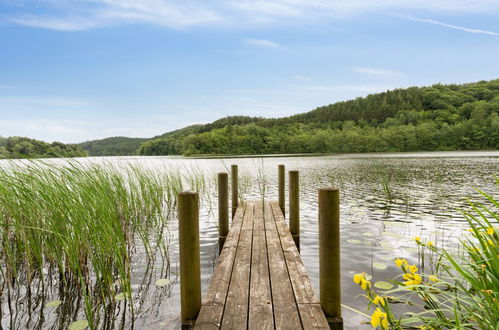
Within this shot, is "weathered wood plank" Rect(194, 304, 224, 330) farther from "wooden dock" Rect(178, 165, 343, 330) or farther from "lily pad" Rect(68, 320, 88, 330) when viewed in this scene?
"lily pad" Rect(68, 320, 88, 330)

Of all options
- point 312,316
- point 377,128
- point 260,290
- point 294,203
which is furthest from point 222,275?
point 377,128

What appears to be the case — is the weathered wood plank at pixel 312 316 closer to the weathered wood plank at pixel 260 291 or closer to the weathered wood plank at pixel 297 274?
the weathered wood plank at pixel 297 274

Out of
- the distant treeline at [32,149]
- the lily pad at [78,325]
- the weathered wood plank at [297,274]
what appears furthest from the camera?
the distant treeline at [32,149]

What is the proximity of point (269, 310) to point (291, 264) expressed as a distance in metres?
1.01

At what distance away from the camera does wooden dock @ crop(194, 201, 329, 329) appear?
7.22ft

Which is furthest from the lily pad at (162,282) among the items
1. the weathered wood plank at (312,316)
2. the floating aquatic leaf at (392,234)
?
the floating aquatic leaf at (392,234)

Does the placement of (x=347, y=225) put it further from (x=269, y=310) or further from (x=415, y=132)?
(x=415, y=132)

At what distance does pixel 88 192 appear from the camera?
3609mm

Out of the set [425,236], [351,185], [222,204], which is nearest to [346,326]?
[222,204]

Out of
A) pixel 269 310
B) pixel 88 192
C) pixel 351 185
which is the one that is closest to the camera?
pixel 269 310

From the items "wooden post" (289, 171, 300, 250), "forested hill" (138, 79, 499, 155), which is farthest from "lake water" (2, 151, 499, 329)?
"forested hill" (138, 79, 499, 155)

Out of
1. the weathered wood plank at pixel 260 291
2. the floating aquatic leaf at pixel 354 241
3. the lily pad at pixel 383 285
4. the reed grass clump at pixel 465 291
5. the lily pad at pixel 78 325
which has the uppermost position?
the reed grass clump at pixel 465 291

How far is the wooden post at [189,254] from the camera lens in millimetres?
2270

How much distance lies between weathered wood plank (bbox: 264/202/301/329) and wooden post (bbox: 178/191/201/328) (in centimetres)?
68
